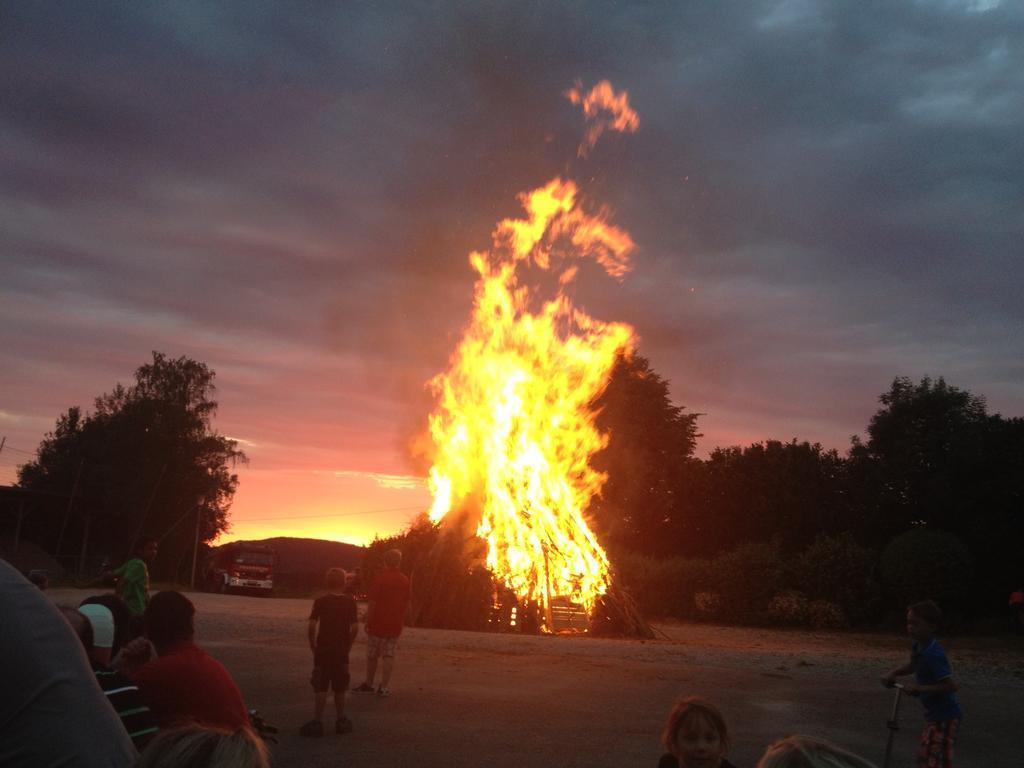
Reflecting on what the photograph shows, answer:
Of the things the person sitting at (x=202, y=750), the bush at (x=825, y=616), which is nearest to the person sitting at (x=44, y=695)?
the person sitting at (x=202, y=750)

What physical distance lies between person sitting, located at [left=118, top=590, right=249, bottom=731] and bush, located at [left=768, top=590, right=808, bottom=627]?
25.0 m

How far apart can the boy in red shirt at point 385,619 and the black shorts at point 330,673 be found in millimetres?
2055

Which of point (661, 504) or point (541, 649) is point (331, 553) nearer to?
point (661, 504)

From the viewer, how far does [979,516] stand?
31734 millimetres

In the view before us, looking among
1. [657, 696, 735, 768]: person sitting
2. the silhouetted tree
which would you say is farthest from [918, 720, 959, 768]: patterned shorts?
the silhouetted tree

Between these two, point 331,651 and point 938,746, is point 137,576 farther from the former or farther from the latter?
point 938,746

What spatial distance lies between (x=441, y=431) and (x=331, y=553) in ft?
116

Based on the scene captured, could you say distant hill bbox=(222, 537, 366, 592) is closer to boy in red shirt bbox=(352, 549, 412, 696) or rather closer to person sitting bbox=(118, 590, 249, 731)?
boy in red shirt bbox=(352, 549, 412, 696)

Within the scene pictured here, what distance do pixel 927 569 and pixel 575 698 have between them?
19.5 m

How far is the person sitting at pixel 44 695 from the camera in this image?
2426 mm

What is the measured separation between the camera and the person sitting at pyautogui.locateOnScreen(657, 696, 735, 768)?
12.3 ft

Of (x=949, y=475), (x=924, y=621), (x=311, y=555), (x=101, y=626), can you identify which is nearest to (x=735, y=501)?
(x=949, y=475)

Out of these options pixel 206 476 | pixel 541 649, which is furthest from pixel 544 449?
pixel 206 476

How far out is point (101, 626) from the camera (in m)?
4.85
